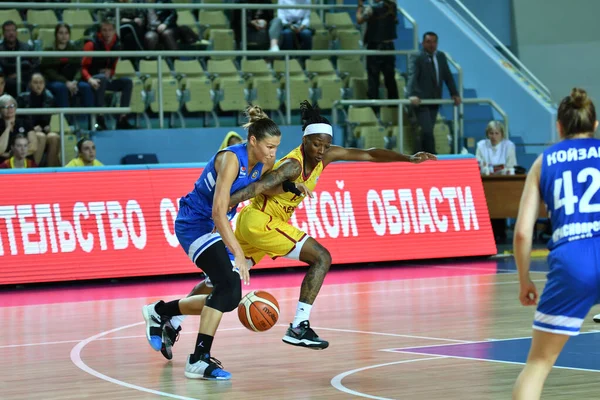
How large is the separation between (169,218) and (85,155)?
154 cm

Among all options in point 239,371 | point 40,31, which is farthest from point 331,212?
point 239,371

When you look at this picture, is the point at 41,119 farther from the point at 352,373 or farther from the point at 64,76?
the point at 352,373

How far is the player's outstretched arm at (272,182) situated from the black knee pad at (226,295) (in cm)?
73

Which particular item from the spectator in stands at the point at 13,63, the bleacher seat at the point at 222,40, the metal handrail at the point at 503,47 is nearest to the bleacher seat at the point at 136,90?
the spectator in stands at the point at 13,63

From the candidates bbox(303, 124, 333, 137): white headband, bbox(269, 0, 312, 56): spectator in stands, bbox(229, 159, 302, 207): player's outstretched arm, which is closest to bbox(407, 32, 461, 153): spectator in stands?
bbox(269, 0, 312, 56): spectator in stands

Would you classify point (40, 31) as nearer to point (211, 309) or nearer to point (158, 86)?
point (158, 86)

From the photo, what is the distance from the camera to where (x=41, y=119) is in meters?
17.2

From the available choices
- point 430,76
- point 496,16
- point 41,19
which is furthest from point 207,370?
point 496,16

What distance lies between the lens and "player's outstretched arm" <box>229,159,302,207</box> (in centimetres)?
922

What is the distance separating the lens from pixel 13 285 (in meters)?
15.9

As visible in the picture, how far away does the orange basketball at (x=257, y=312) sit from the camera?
9.05 meters

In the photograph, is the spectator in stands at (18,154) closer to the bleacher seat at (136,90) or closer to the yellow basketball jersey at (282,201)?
the bleacher seat at (136,90)

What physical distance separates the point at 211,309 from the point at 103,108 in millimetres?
9559

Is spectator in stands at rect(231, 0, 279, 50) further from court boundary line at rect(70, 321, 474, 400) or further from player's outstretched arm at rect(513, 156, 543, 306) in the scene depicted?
player's outstretched arm at rect(513, 156, 543, 306)
